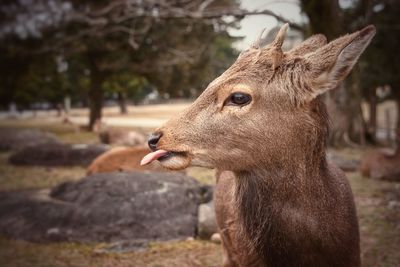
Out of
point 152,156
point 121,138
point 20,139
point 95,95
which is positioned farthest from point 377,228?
point 95,95

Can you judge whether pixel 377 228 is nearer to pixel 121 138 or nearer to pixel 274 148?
pixel 274 148

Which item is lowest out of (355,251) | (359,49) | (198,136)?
(355,251)

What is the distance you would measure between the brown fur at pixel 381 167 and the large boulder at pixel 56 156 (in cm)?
724

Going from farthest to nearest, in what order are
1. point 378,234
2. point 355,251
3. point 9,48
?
1. point 9,48
2. point 378,234
3. point 355,251

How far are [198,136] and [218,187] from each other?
1641 millimetres

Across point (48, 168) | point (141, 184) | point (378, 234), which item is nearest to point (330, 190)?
point (378, 234)

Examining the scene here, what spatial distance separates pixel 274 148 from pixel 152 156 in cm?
81

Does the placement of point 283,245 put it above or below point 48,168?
above

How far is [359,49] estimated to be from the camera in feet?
8.28

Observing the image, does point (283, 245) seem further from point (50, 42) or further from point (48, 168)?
point (50, 42)

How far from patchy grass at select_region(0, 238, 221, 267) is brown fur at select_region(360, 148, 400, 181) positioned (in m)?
4.84

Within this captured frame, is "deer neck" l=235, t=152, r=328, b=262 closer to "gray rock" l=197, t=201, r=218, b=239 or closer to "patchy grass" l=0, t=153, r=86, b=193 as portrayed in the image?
"gray rock" l=197, t=201, r=218, b=239

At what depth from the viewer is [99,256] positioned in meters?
5.30

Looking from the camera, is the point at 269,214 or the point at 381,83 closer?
the point at 269,214
